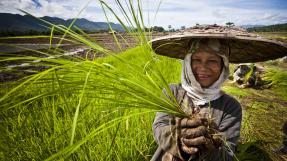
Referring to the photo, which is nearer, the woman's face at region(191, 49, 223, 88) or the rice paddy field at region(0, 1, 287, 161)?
the rice paddy field at region(0, 1, 287, 161)

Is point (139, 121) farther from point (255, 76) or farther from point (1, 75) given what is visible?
point (1, 75)

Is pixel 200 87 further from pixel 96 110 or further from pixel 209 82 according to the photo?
pixel 96 110

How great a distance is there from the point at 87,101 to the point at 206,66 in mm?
766

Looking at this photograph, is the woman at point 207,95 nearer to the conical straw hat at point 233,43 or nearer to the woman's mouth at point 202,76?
the woman's mouth at point 202,76

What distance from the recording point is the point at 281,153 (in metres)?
2.37

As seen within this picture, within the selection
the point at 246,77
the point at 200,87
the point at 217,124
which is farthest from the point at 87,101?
the point at 246,77

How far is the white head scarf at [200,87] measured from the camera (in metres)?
1.54

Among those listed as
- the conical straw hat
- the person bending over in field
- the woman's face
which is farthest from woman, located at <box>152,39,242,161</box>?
the person bending over in field

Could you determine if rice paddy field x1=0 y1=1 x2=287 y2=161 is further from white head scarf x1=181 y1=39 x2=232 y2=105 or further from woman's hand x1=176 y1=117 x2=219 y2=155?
white head scarf x1=181 y1=39 x2=232 y2=105

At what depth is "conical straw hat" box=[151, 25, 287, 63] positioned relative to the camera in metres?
1.33

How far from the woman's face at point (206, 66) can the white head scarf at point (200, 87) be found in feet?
0.10

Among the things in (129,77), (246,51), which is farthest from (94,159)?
(246,51)

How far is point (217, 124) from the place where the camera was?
5.19ft

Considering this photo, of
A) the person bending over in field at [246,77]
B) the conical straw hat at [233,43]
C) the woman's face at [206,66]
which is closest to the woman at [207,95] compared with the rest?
the woman's face at [206,66]
